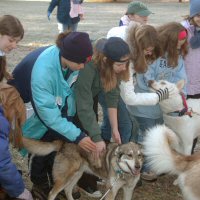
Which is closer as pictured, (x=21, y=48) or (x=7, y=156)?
(x=7, y=156)

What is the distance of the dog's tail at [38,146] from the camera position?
3.39m

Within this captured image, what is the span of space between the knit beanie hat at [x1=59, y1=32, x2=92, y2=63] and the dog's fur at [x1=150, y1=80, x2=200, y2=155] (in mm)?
1066

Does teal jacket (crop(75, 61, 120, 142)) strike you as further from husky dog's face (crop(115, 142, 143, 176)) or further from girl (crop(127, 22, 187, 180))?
girl (crop(127, 22, 187, 180))

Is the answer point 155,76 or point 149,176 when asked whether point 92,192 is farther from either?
point 155,76

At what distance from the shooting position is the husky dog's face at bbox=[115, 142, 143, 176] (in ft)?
11.2

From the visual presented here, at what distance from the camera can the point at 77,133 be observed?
329 cm

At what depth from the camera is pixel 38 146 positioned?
342 centimetres

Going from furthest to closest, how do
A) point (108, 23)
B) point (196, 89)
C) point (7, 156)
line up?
point (108, 23) < point (196, 89) < point (7, 156)

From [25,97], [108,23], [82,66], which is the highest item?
[82,66]

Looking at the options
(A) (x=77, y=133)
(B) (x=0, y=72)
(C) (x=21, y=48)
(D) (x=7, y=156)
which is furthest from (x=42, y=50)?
(C) (x=21, y=48)

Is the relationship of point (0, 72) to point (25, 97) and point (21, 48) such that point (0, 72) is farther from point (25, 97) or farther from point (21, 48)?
point (21, 48)

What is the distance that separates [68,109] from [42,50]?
0.54 metres

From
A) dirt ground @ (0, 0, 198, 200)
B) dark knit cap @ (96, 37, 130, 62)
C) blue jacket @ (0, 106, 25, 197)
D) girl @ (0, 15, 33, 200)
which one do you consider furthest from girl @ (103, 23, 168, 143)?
blue jacket @ (0, 106, 25, 197)

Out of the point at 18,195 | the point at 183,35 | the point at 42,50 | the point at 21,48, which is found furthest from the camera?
the point at 21,48
